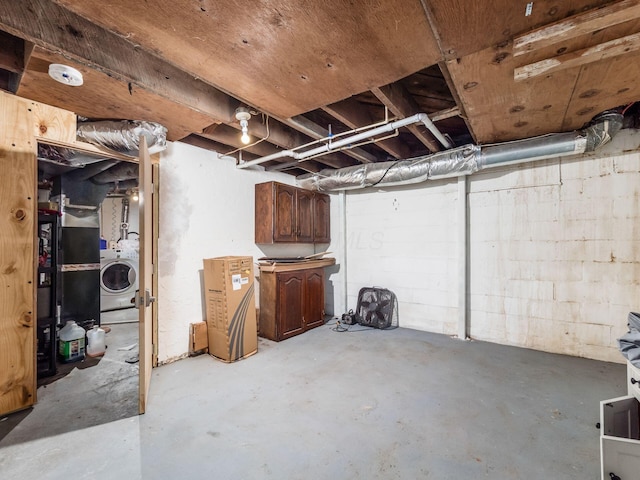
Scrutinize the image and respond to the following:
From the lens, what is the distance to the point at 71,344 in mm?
3098

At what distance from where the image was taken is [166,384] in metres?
2.49

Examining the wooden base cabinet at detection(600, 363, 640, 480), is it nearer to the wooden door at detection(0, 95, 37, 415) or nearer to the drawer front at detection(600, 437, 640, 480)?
the drawer front at detection(600, 437, 640, 480)

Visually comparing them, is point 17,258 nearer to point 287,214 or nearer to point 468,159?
point 287,214

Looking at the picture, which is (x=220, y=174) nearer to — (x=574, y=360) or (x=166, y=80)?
(x=166, y=80)

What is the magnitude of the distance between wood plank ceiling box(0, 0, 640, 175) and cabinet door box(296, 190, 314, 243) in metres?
2.02

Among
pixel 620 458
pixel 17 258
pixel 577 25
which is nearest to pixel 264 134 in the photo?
pixel 17 258

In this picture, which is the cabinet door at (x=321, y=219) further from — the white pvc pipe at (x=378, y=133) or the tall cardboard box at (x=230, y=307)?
the tall cardboard box at (x=230, y=307)

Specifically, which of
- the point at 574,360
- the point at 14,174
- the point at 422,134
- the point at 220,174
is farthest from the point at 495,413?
the point at 14,174

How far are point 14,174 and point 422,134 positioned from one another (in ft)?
11.7

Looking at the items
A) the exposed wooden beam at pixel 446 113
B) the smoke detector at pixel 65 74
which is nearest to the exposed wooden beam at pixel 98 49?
the smoke detector at pixel 65 74

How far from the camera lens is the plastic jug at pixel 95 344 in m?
3.27

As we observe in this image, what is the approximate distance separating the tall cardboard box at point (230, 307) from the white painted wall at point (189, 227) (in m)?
0.22

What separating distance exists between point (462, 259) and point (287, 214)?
247cm

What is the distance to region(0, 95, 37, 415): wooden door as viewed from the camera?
6.68 feet
